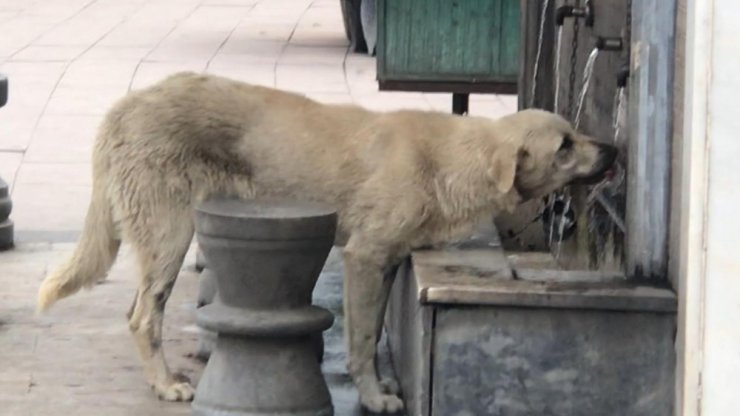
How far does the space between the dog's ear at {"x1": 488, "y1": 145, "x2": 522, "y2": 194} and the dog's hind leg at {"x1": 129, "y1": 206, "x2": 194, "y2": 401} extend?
130 centimetres

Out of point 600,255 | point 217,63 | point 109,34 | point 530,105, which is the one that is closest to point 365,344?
point 600,255

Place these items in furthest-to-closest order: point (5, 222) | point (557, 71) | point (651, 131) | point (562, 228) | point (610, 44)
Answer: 1. point (5, 222)
2. point (557, 71)
3. point (562, 228)
4. point (610, 44)
5. point (651, 131)

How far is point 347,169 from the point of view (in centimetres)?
644

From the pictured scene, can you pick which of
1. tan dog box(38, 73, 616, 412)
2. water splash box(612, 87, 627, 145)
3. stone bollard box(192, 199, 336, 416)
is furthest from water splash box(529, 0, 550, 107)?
stone bollard box(192, 199, 336, 416)

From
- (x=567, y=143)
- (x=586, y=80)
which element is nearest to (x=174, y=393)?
(x=567, y=143)

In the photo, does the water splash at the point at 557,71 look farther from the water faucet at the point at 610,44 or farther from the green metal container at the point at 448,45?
the water faucet at the point at 610,44

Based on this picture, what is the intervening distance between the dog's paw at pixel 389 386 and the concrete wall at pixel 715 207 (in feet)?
9.10

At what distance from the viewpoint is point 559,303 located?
5.35 m

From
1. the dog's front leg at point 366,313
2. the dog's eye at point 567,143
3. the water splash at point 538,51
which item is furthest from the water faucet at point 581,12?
the dog's front leg at point 366,313

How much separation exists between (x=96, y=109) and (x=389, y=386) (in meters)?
8.32

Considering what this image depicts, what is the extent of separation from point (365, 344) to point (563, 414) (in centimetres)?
122

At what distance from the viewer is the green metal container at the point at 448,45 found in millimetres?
10453

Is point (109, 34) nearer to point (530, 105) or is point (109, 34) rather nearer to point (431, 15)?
point (431, 15)

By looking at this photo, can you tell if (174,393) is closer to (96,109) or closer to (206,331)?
(206,331)
